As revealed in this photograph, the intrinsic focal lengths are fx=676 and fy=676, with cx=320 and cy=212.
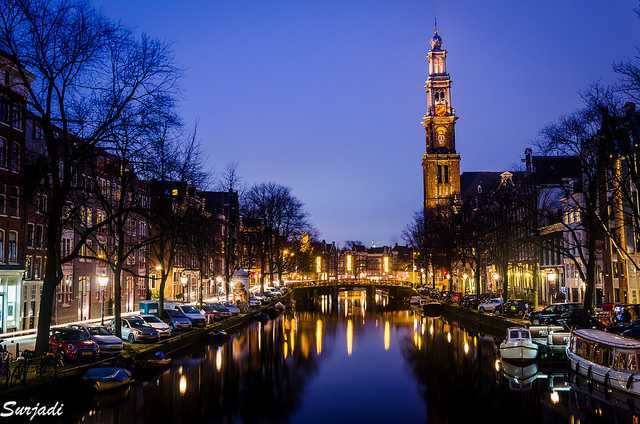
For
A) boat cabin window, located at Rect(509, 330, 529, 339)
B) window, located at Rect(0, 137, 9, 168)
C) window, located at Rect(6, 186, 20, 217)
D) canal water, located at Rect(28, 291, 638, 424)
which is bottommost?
canal water, located at Rect(28, 291, 638, 424)

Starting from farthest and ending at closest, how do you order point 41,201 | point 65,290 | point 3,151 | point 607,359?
1. point 65,290
2. point 41,201
3. point 3,151
4. point 607,359

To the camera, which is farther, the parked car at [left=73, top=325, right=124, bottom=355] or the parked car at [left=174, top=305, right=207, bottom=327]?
the parked car at [left=174, top=305, right=207, bottom=327]

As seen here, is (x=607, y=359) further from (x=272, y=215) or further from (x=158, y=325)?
(x=272, y=215)

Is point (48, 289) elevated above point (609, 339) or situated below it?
above

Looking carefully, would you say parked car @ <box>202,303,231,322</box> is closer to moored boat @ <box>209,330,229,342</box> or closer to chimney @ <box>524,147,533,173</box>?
moored boat @ <box>209,330,229,342</box>

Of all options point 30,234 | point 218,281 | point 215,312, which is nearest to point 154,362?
point 30,234

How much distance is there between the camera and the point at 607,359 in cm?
3409

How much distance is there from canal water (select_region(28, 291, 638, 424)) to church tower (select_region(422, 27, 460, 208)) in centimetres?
11075

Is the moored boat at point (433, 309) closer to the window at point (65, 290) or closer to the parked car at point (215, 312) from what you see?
the parked car at point (215, 312)

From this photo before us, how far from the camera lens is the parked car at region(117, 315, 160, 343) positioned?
4634 cm

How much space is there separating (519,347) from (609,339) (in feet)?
29.5

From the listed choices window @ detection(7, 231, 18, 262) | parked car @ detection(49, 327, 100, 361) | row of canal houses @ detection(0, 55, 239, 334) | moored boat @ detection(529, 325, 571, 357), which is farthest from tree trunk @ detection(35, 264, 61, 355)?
moored boat @ detection(529, 325, 571, 357)

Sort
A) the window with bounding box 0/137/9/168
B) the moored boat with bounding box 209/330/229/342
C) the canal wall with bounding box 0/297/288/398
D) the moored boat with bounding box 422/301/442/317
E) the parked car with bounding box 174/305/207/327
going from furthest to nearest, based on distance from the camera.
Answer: the moored boat with bounding box 422/301/442/317
the parked car with bounding box 174/305/207/327
the moored boat with bounding box 209/330/229/342
the window with bounding box 0/137/9/168
the canal wall with bounding box 0/297/288/398

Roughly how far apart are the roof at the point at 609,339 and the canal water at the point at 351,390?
2456 millimetres
